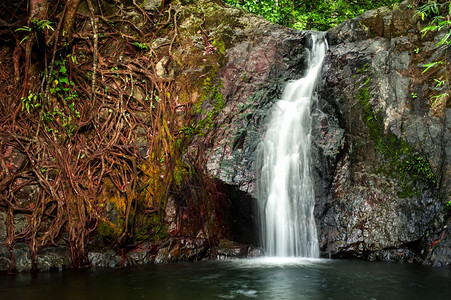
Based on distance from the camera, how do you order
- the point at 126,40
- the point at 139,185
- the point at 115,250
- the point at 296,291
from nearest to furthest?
the point at 296,291 → the point at 115,250 → the point at 139,185 → the point at 126,40

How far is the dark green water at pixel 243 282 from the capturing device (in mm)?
4000

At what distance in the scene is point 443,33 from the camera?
6.45m

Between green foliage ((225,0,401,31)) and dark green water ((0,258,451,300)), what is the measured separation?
23.0ft

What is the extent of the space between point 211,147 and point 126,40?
9.18ft

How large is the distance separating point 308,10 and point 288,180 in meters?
6.95

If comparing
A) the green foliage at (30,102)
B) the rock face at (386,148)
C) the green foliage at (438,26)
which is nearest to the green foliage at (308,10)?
the rock face at (386,148)

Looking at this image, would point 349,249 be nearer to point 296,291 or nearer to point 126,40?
point 296,291

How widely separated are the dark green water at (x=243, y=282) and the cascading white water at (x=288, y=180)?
28.5 inches

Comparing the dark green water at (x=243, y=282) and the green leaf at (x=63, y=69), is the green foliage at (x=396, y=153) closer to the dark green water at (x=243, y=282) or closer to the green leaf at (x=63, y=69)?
the dark green water at (x=243, y=282)

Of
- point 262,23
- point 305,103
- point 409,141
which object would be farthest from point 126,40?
point 409,141

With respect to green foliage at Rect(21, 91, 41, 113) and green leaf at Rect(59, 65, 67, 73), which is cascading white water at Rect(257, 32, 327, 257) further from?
green foliage at Rect(21, 91, 41, 113)

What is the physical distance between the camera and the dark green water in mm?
4000

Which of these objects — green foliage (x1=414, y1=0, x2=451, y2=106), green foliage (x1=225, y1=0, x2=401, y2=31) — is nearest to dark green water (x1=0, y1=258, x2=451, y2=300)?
green foliage (x1=414, y1=0, x2=451, y2=106)

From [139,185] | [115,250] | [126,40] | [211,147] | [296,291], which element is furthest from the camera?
[126,40]
